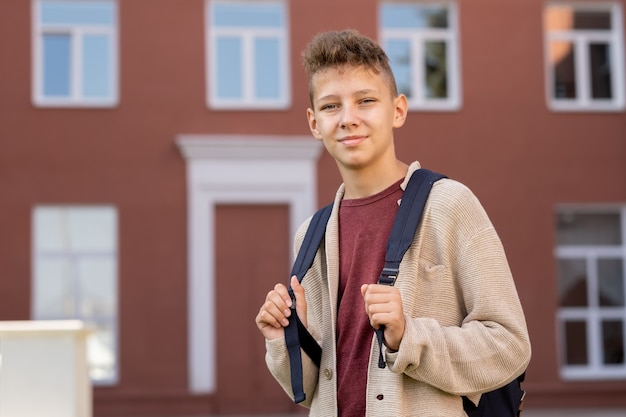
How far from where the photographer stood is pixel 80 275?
49.4 feet

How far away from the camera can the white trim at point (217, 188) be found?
15.0 metres

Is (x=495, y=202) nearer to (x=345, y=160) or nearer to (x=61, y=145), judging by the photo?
(x=61, y=145)

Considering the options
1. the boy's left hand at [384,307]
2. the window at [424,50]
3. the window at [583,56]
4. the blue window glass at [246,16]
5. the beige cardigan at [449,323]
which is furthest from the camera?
the window at [583,56]

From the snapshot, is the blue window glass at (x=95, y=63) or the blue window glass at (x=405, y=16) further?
the blue window glass at (x=405, y=16)

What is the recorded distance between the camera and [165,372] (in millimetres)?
14938

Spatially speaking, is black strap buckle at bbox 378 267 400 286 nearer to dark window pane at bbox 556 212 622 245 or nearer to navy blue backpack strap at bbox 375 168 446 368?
navy blue backpack strap at bbox 375 168 446 368

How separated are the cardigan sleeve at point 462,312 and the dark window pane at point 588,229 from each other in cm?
1393

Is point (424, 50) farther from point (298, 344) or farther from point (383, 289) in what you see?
point (383, 289)

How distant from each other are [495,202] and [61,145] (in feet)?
20.3

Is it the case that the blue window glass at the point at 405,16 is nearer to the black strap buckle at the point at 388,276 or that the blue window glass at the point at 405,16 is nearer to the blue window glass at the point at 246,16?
the blue window glass at the point at 246,16

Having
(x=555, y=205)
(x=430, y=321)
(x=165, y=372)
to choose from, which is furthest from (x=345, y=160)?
(x=555, y=205)

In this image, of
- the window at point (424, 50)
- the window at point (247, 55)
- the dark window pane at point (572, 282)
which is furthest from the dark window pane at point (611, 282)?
the window at point (247, 55)

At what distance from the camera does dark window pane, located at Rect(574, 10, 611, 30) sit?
16188 mm

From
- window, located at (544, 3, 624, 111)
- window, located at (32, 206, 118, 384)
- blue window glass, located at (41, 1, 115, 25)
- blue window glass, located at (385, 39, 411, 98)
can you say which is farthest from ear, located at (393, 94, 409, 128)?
window, located at (544, 3, 624, 111)
